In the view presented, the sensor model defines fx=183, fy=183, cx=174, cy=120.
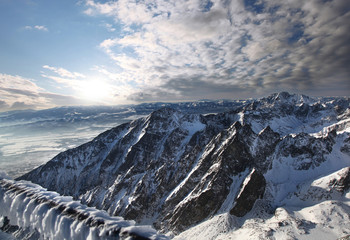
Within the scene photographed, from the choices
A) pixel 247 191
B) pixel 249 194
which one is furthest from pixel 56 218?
pixel 249 194

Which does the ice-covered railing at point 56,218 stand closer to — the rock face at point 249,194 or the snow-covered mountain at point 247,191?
the snow-covered mountain at point 247,191

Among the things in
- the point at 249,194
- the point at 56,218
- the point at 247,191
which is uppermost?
the point at 56,218

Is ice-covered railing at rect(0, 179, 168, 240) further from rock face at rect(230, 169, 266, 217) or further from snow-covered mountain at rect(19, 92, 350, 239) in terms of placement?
rock face at rect(230, 169, 266, 217)

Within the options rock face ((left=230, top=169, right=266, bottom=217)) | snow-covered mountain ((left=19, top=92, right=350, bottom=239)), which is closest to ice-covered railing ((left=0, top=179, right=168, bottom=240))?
snow-covered mountain ((left=19, top=92, right=350, bottom=239))

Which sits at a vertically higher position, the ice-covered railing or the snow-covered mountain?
the ice-covered railing

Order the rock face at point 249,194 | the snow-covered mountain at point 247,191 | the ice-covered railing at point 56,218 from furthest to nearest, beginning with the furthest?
the rock face at point 249,194 → the snow-covered mountain at point 247,191 → the ice-covered railing at point 56,218

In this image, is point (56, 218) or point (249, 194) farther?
point (249, 194)

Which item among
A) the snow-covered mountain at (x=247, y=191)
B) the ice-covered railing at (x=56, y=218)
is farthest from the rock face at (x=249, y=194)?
the ice-covered railing at (x=56, y=218)

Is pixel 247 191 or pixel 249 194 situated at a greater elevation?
pixel 247 191

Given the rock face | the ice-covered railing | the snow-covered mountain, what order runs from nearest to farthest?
the ice-covered railing
the snow-covered mountain
the rock face

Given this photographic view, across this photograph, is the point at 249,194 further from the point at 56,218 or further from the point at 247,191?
the point at 56,218
